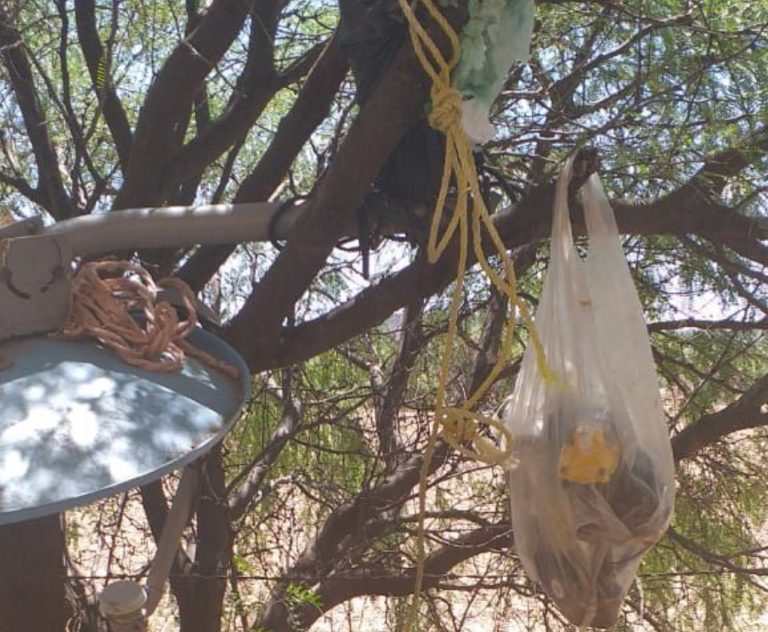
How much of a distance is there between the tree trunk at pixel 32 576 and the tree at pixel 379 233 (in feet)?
1.70

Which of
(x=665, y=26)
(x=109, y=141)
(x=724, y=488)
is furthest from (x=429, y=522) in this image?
(x=665, y=26)

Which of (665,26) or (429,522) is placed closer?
(665,26)

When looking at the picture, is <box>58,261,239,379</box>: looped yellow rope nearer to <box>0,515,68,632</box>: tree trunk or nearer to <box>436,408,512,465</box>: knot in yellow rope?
<box>436,408,512,465</box>: knot in yellow rope

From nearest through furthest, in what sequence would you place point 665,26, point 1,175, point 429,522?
point 665,26
point 1,175
point 429,522

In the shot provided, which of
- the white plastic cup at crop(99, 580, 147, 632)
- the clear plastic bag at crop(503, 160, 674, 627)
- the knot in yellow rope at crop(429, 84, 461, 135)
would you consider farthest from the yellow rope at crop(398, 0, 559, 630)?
the white plastic cup at crop(99, 580, 147, 632)

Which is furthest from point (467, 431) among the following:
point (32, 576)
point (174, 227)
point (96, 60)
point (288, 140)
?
point (96, 60)

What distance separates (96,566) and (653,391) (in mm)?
2385

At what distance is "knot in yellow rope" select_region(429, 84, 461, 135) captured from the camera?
4.51 feet

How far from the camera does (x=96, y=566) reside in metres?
3.57

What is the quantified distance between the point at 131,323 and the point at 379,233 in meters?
0.51

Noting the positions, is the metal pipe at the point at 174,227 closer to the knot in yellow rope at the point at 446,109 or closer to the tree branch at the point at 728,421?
the knot in yellow rope at the point at 446,109

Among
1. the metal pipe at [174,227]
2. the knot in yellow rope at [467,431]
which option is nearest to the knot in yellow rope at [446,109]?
the knot in yellow rope at [467,431]

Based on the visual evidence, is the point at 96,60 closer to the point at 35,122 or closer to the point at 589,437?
the point at 35,122

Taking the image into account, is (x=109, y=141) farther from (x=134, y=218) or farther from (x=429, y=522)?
(x=134, y=218)
